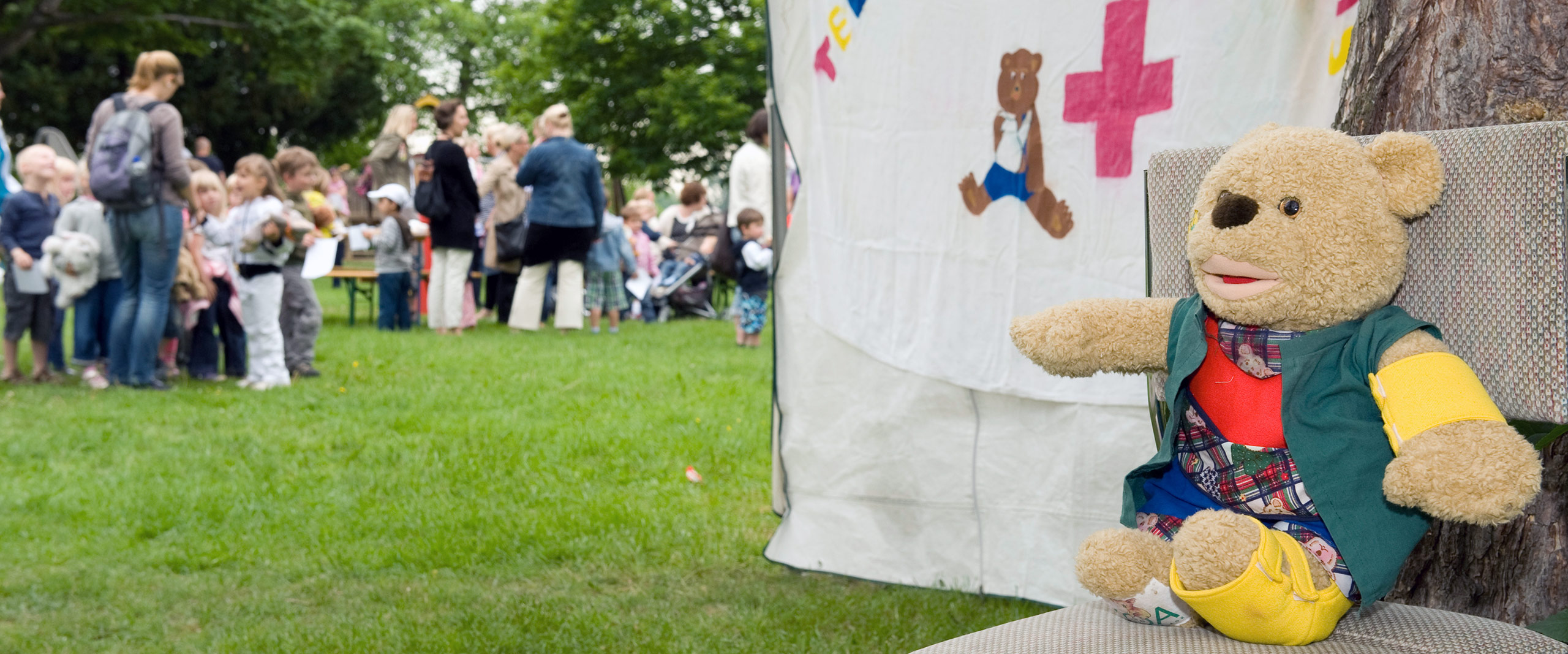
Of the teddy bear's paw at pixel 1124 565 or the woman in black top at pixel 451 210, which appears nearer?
the teddy bear's paw at pixel 1124 565

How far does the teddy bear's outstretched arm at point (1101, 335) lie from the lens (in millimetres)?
2080

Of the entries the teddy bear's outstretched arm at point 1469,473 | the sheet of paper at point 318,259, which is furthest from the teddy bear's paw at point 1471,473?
the sheet of paper at point 318,259

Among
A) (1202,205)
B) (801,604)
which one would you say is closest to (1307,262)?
(1202,205)

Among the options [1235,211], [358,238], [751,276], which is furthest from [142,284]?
[1235,211]

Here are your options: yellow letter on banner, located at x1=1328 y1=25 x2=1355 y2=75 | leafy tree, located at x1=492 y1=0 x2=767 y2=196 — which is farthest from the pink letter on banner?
leafy tree, located at x1=492 y1=0 x2=767 y2=196

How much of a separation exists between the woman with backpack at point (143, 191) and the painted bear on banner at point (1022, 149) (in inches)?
209

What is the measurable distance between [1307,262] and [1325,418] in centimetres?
23

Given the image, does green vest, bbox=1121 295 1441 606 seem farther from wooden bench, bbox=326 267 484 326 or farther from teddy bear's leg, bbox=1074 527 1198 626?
wooden bench, bbox=326 267 484 326

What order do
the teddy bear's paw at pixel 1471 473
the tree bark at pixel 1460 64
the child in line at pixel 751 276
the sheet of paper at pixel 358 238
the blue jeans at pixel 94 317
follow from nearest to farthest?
the teddy bear's paw at pixel 1471 473, the tree bark at pixel 1460 64, the blue jeans at pixel 94 317, the child in line at pixel 751 276, the sheet of paper at pixel 358 238

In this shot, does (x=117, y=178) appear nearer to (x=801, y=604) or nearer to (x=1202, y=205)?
(x=801, y=604)

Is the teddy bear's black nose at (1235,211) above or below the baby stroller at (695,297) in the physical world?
above

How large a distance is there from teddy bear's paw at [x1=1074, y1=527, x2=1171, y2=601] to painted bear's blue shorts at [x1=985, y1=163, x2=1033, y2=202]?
5.26 ft

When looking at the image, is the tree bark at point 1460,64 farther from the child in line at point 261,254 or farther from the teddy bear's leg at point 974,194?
the child in line at point 261,254

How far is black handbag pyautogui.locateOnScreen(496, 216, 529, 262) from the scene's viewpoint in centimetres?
1130
